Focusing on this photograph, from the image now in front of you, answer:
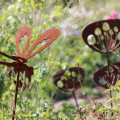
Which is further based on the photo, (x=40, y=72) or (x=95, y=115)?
(x=40, y=72)

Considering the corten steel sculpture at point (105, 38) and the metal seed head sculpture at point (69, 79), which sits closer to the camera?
the corten steel sculpture at point (105, 38)

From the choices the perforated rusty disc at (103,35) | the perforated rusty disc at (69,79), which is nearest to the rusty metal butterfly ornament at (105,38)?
the perforated rusty disc at (103,35)

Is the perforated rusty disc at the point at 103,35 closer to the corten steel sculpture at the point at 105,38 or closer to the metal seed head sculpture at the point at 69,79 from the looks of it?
the corten steel sculpture at the point at 105,38

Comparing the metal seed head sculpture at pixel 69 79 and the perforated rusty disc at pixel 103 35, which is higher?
the perforated rusty disc at pixel 103 35

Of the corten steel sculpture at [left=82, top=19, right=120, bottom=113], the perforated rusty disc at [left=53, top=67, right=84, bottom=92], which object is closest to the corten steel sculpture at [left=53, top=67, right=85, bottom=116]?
the perforated rusty disc at [left=53, top=67, right=84, bottom=92]

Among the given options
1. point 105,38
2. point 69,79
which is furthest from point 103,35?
point 69,79

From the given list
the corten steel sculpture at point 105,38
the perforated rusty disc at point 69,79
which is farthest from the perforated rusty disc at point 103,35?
the perforated rusty disc at point 69,79

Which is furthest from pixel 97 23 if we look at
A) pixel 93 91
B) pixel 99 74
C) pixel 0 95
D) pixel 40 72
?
pixel 93 91

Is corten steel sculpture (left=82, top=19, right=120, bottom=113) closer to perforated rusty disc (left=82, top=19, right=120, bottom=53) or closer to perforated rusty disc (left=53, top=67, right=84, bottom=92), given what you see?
perforated rusty disc (left=82, top=19, right=120, bottom=53)

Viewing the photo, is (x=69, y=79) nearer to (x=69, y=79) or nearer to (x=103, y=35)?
(x=69, y=79)

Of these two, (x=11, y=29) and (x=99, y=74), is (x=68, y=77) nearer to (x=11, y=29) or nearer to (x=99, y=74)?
(x=99, y=74)

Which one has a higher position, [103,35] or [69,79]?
[103,35]
